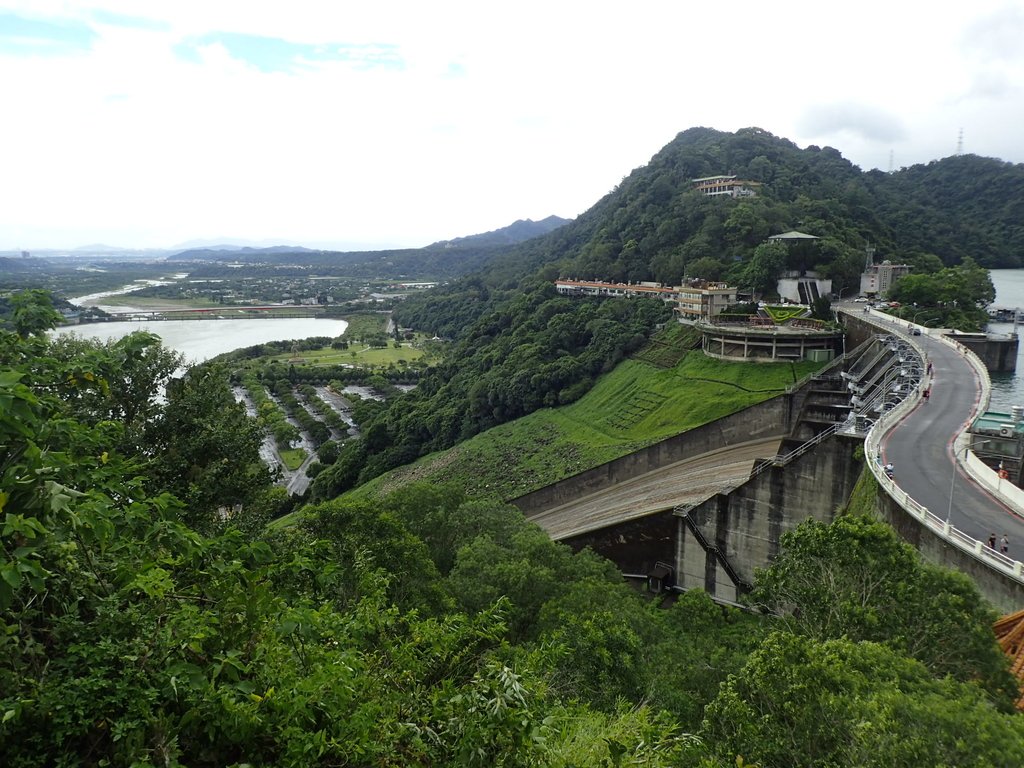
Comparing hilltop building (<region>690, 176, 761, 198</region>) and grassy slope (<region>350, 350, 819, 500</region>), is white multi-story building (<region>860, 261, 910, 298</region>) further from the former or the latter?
hilltop building (<region>690, 176, 761, 198</region>)

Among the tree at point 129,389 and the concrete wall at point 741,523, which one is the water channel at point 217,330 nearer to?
the concrete wall at point 741,523

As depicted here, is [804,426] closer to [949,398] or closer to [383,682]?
[949,398]

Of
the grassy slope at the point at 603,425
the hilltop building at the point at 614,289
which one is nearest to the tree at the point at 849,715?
the grassy slope at the point at 603,425

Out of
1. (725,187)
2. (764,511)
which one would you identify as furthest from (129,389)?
(725,187)

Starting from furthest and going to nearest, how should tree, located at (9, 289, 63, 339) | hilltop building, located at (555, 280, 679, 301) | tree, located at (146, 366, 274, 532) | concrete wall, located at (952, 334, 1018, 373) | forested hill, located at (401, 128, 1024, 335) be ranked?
forested hill, located at (401, 128, 1024, 335), hilltop building, located at (555, 280, 679, 301), concrete wall, located at (952, 334, 1018, 373), tree, located at (146, 366, 274, 532), tree, located at (9, 289, 63, 339)

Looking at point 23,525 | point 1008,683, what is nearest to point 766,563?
point 1008,683

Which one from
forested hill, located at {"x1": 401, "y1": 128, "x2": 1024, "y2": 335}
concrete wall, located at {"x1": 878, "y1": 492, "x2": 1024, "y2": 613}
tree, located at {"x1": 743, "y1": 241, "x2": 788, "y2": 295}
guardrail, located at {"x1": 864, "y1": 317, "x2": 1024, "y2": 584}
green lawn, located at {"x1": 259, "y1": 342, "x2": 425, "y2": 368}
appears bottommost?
green lawn, located at {"x1": 259, "y1": 342, "x2": 425, "y2": 368}

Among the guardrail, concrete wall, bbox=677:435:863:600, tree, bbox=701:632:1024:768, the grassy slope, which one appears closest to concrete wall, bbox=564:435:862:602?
concrete wall, bbox=677:435:863:600
